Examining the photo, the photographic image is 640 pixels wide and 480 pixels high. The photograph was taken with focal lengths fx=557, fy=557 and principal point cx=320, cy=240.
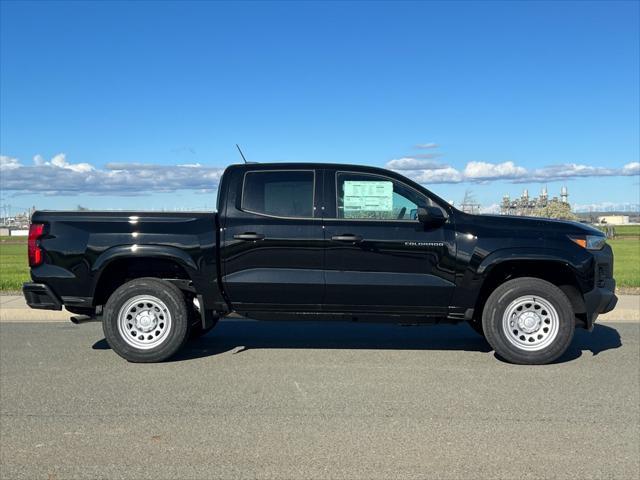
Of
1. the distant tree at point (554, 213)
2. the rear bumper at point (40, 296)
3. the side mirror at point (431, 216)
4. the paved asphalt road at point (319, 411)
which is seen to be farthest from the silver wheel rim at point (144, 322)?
the distant tree at point (554, 213)

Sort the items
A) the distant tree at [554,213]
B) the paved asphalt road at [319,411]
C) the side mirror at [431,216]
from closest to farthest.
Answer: the paved asphalt road at [319,411] < the side mirror at [431,216] < the distant tree at [554,213]

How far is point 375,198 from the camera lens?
19.2 ft

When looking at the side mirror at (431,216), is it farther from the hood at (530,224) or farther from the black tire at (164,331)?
the black tire at (164,331)

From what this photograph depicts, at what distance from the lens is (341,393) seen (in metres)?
4.77

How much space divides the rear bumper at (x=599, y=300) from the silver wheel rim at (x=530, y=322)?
1.18 ft

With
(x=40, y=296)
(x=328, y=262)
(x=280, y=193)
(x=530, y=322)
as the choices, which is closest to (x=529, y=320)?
(x=530, y=322)

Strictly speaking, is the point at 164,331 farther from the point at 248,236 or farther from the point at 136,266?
the point at 248,236

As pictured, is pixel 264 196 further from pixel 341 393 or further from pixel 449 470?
pixel 449 470

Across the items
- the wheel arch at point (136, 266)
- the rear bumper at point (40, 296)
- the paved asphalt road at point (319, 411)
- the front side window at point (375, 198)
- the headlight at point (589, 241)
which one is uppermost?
the front side window at point (375, 198)

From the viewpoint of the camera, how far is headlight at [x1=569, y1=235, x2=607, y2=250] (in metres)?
5.66

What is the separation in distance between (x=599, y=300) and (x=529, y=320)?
0.72m

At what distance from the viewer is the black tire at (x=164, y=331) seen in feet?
18.9

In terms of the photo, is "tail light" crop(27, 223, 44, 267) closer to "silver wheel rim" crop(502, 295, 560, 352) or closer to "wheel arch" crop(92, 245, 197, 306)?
"wheel arch" crop(92, 245, 197, 306)

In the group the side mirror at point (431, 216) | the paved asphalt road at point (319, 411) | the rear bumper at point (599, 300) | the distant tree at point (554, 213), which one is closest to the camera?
the paved asphalt road at point (319, 411)
